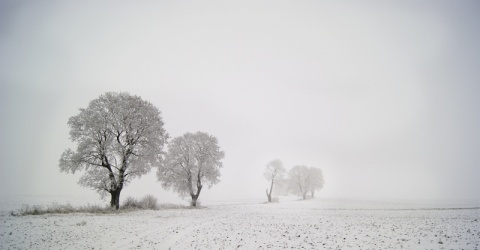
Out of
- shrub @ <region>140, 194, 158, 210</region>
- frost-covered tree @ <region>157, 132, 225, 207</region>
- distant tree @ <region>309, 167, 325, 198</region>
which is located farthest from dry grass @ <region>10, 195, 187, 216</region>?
distant tree @ <region>309, 167, 325, 198</region>

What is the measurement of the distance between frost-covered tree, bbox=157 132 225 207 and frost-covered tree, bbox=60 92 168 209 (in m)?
12.2

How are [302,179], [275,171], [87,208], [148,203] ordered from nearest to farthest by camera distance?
[87,208] → [148,203] → [275,171] → [302,179]

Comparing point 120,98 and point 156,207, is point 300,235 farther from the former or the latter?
point 120,98

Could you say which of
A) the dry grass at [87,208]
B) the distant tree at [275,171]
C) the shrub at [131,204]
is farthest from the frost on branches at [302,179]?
the shrub at [131,204]

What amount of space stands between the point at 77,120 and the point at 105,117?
3199mm

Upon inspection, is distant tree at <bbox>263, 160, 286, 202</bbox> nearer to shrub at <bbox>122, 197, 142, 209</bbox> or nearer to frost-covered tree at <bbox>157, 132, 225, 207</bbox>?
frost-covered tree at <bbox>157, 132, 225, 207</bbox>

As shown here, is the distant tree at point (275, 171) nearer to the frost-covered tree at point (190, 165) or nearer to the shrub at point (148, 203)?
the frost-covered tree at point (190, 165)

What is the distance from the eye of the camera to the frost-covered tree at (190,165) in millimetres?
45750

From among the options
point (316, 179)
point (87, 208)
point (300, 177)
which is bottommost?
point (87, 208)

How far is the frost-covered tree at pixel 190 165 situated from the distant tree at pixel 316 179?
216 feet

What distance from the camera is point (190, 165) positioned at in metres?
46.4

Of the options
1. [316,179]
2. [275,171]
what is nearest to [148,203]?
[275,171]

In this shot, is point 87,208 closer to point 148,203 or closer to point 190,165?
point 148,203

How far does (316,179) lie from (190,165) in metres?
75.3
